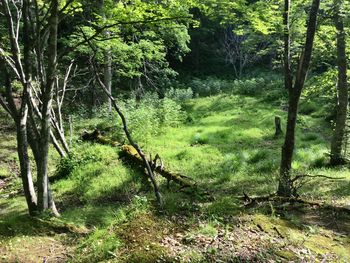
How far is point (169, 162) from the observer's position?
1087 cm

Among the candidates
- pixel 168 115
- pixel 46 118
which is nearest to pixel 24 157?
pixel 46 118

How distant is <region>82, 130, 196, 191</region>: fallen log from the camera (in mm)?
8648

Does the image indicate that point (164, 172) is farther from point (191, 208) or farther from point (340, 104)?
point (340, 104)

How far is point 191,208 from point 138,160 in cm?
434

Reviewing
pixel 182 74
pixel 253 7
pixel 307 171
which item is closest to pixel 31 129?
pixel 253 7

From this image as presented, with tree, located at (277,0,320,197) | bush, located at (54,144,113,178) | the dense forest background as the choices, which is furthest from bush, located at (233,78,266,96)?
tree, located at (277,0,320,197)

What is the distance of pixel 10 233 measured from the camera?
5.45m

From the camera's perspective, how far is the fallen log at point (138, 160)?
8.65 m

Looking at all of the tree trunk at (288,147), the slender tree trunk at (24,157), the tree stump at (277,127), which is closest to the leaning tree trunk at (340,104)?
the tree stump at (277,127)

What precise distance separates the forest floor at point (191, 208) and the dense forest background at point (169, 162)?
0.03 meters

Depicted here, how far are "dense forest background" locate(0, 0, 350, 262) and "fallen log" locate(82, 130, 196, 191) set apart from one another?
0.16ft

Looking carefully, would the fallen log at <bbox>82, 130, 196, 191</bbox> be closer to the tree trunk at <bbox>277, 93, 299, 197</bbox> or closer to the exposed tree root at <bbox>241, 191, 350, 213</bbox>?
the exposed tree root at <bbox>241, 191, 350, 213</bbox>

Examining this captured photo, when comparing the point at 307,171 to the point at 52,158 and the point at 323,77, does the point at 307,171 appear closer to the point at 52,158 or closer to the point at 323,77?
the point at 323,77

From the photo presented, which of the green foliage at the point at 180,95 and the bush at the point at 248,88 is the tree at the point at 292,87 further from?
the bush at the point at 248,88
